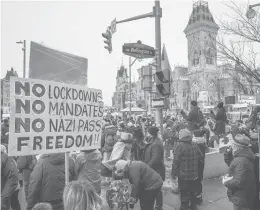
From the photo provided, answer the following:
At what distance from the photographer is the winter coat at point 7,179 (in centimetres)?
348

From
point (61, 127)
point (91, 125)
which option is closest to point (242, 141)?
point (91, 125)

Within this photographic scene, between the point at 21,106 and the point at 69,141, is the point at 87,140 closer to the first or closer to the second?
the point at 69,141

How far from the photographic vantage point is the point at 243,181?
11.5 ft

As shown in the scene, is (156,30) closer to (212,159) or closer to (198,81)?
(212,159)

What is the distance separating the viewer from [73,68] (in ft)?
11.8

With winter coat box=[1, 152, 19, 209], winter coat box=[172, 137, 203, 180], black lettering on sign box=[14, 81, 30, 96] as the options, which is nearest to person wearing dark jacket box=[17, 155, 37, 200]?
winter coat box=[1, 152, 19, 209]

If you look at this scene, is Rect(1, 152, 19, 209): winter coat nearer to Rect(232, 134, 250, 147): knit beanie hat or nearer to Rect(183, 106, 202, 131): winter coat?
Rect(232, 134, 250, 147): knit beanie hat

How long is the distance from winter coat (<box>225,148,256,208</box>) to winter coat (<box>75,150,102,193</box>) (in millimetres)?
1986

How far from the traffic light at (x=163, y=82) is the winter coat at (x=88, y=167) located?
3.43 m

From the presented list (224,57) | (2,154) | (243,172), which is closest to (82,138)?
(2,154)

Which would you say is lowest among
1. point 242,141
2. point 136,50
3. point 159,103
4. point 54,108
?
point 242,141

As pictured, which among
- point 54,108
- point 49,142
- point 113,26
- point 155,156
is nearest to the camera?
point 49,142

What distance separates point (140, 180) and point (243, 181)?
145 cm

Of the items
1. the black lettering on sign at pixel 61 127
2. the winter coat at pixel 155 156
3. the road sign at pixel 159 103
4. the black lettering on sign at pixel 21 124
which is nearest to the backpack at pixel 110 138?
the road sign at pixel 159 103
